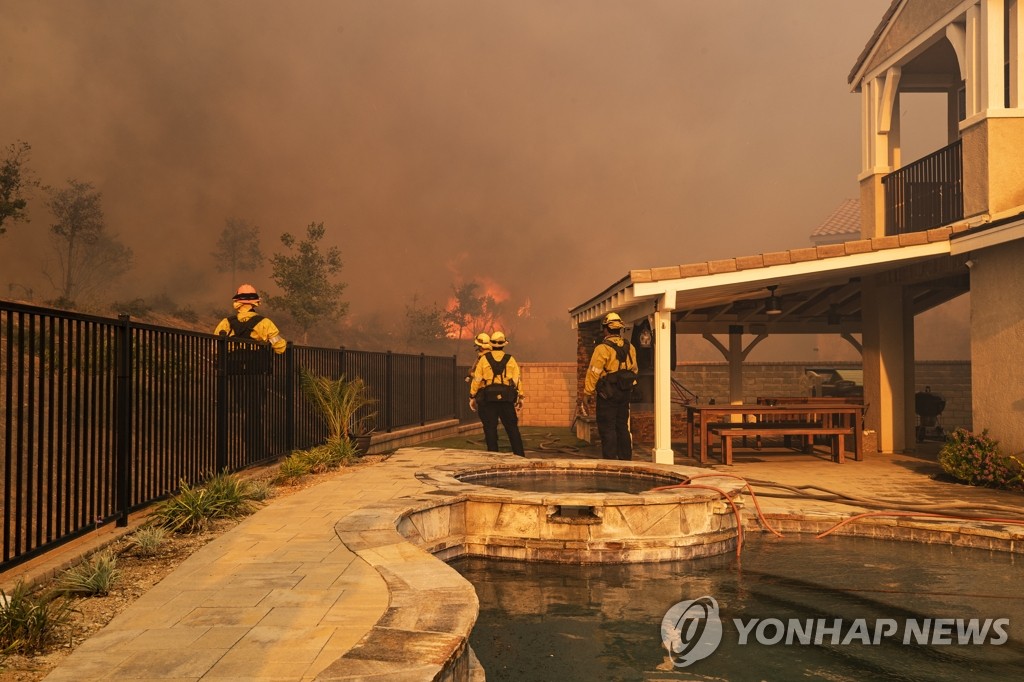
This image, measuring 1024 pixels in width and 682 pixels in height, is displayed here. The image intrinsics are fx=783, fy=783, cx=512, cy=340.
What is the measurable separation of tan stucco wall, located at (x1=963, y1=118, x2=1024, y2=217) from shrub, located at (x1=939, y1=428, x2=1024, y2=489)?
334 cm

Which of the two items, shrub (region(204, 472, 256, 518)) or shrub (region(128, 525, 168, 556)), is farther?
shrub (region(204, 472, 256, 518))

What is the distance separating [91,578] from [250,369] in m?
5.15

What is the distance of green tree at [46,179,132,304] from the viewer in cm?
6425

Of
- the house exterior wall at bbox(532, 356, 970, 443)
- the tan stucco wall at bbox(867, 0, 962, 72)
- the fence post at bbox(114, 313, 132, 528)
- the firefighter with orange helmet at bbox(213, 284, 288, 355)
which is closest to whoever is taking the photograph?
the fence post at bbox(114, 313, 132, 528)

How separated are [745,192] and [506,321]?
4373 cm

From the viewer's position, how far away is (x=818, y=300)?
1591 centimetres

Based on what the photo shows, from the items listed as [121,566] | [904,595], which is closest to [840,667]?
[904,595]

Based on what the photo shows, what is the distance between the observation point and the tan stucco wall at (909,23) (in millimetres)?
12898

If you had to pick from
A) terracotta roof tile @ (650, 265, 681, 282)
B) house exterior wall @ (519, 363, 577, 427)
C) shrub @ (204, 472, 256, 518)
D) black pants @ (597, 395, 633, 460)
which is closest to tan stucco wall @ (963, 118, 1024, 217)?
terracotta roof tile @ (650, 265, 681, 282)

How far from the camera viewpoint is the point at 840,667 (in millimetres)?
4387

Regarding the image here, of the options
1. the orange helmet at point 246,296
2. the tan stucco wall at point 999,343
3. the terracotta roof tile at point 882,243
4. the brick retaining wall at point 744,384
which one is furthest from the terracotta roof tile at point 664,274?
the brick retaining wall at point 744,384

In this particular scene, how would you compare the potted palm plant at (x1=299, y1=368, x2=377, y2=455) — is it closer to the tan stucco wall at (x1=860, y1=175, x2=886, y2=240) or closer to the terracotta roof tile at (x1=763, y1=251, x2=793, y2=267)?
the terracotta roof tile at (x1=763, y1=251, x2=793, y2=267)

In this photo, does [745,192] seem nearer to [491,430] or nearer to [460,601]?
[491,430]

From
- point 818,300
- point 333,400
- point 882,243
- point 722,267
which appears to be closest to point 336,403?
point 333,400
